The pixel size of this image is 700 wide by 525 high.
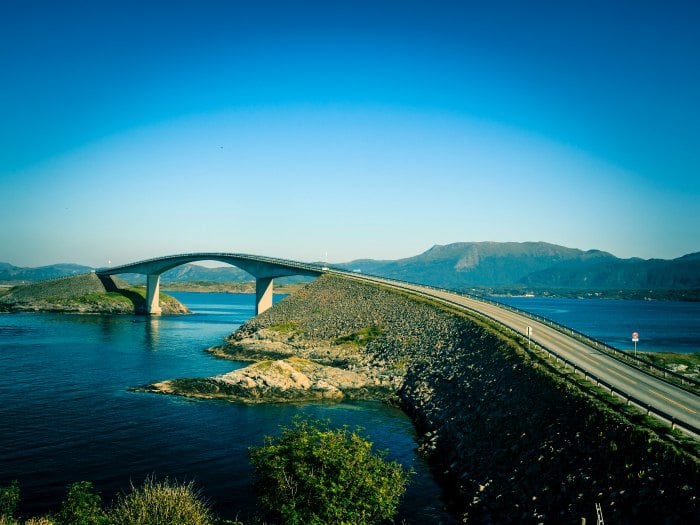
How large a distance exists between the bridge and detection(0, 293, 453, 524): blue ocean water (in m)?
→ 11.1

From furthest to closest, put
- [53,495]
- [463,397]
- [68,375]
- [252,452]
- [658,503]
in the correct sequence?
[68,375] < [463,397] < [53,495] < [252,452] < [658,503]

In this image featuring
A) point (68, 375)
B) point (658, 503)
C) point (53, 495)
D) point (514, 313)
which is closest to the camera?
point (658, 503)

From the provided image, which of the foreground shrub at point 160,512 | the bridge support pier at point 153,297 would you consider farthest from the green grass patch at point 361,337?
the bridge support pier at point 153,297

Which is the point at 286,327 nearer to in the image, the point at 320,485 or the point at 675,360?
the point at 675,360

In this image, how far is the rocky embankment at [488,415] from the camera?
59.0ft

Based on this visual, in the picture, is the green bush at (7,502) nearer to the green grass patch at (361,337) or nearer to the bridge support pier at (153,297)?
the green grass patch at (361,337)

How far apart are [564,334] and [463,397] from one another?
768 inches

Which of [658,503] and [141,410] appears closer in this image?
[658,503]

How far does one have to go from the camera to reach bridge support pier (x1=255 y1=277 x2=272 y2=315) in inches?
4042

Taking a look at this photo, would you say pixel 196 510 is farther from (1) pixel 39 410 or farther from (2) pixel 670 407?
(1) pixel 39 410

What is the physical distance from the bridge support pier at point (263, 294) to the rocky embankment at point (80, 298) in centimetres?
3799

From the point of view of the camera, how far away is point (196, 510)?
59.3 ft

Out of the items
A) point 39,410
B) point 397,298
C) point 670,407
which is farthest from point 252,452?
point 397,298

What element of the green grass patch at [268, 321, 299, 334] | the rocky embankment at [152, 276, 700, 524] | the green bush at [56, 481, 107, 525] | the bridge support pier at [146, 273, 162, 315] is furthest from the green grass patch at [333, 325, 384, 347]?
the bridge support pier at [146, 273, 162, 315]
